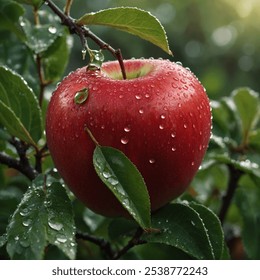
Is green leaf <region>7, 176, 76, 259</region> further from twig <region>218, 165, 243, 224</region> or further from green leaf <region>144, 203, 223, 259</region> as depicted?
twig <region>218, 165, 243, 224</region>

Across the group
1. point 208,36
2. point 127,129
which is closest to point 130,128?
point 127,129

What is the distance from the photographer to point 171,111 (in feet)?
1.97

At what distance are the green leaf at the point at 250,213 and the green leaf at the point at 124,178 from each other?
1.25 ft

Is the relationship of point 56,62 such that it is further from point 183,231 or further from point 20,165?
point 183,231

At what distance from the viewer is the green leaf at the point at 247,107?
977 millimetres

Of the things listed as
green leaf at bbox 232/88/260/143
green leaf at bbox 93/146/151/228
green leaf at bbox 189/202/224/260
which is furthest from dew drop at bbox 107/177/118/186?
green leaf at bbox 232/88/260/143

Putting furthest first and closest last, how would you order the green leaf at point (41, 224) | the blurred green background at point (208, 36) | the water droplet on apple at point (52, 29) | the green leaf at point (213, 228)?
the blurred green background at point (208, 36)
the water droplet on apple at point (52, 29)
the green leaf at point (213, 228)
the green leaf at point (41, 224)

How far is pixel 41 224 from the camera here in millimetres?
582

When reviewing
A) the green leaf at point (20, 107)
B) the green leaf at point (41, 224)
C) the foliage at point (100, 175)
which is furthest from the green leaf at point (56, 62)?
the green leaf at point (41, 224)

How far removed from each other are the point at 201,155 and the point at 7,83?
0.26 m

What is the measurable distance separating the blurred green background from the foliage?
68.2 inches

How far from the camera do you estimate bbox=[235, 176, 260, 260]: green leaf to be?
0.92 meters

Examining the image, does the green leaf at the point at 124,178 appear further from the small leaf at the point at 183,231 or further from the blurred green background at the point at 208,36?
the blurred green background at the point at 208,36

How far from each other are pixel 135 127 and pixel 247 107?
45 centimetres
